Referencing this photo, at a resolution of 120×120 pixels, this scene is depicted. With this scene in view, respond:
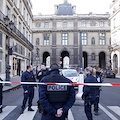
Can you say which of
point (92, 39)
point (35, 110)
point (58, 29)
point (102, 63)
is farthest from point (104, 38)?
point (35, 110)

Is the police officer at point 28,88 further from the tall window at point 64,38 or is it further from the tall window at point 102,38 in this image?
the tall window at point 102,38

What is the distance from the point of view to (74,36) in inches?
1799

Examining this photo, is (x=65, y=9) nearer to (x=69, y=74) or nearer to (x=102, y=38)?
(x=102, y=38)

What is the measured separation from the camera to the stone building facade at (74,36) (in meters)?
45.4

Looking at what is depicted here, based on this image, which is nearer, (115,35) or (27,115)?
(27,115)

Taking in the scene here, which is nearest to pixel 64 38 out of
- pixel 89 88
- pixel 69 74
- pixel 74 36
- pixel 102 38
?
pixel 74 36

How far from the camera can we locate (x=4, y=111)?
18.6 feet

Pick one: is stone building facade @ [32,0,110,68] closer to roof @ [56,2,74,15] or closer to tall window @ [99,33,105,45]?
tall window @ [99,33,105,45]

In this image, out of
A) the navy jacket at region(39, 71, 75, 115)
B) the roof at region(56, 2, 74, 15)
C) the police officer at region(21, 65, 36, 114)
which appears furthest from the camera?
the roof at region(56, 2, 74, 15)

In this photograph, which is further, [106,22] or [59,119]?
[106,22]

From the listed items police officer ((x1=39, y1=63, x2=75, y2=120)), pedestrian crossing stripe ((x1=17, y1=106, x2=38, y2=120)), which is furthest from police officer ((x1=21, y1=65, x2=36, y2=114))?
police officer ((x1=39, y1=63, x2=75, y2=120))

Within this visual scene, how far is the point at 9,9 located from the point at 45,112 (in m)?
19.4

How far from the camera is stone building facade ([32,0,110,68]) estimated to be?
45.4 meters

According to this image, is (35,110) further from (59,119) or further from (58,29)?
(58,29)
